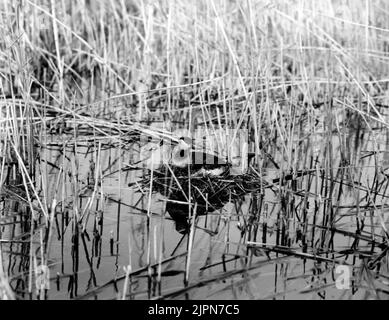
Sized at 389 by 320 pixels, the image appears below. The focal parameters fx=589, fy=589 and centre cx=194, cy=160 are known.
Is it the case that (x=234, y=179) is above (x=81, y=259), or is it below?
above

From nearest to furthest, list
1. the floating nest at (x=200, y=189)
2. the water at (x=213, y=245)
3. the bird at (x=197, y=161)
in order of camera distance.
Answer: the water at (x=213, y=245)
the floating nest at (x=200, y=189)
the bird at (x=197, y=161)

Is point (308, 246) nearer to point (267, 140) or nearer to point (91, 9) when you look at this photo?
point (267, 140)

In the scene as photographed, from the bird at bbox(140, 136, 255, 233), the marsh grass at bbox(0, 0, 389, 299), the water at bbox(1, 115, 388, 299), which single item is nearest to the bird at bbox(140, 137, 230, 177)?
the bird at bbox(140, 136, 255, 233)

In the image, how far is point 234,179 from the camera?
4039mm

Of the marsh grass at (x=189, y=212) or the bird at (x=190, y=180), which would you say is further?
the bird at (x=190, y=180)

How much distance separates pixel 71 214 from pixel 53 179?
0.71 meters

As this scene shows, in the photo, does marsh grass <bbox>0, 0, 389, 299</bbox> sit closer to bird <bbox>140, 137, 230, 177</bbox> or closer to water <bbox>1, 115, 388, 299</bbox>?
water <bbox>1, 115, 388, 299</bbox>

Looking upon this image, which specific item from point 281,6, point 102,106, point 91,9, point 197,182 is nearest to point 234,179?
point 197,182

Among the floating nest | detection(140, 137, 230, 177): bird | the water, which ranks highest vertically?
detection(140, 137, 230, 177): bird

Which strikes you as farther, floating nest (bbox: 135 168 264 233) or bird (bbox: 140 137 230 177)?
bird (bbox: 140 137 230 177)

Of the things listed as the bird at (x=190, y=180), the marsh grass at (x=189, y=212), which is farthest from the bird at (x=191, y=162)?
the marsh grass at (x=189, y=212)

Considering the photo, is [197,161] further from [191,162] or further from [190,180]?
[190,180]

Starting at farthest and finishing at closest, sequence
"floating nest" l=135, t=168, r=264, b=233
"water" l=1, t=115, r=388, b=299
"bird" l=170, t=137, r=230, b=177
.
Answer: "bird" l=170, t=137, r=230, b=177
"floating nest" l=135, t=168, r=264, b=233
"water" l=1, t=115, r=388, b=299

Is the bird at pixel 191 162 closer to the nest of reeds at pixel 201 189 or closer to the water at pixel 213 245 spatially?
the nest of reeds at pixel 201 189
